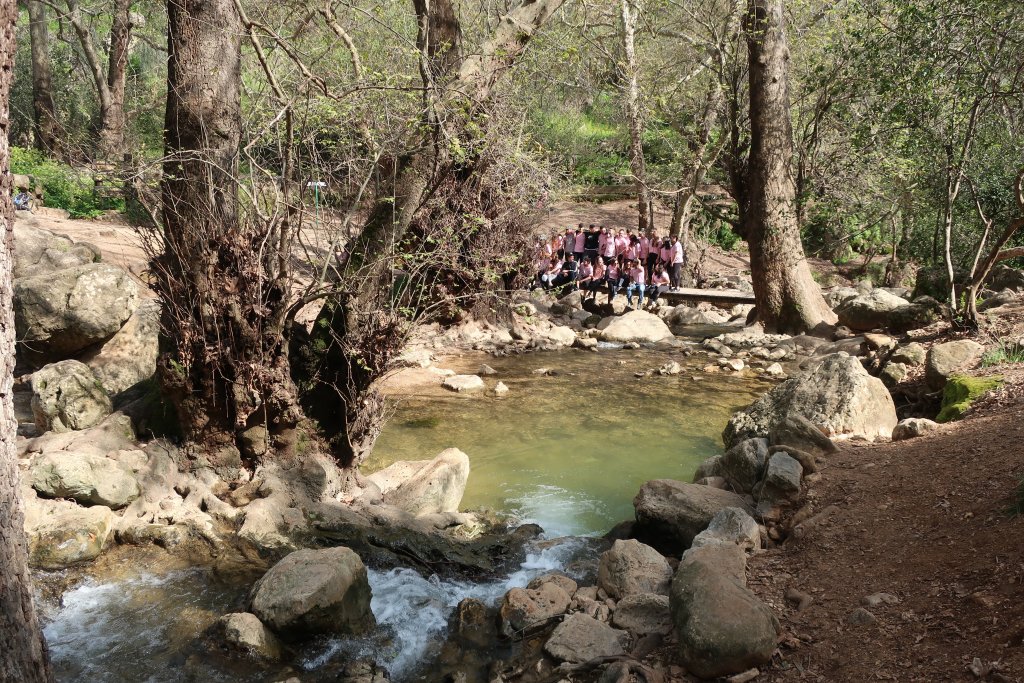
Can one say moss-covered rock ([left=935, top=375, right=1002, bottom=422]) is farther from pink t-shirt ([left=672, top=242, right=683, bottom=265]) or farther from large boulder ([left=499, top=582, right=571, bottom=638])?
pink t-shirt ([left=672, top=242, right=683, bottom=265])

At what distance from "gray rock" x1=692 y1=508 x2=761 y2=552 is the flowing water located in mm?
1141

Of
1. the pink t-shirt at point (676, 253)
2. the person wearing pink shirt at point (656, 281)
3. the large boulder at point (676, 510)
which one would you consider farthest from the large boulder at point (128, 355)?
the pink t-shirt at point (676, 253)

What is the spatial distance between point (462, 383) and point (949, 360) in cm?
574

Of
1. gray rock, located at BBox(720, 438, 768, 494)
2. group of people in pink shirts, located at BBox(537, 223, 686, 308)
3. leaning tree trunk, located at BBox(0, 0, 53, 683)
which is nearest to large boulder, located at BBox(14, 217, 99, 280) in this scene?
leaning tree trunk, located at BBox(0, 0, 53, 683)

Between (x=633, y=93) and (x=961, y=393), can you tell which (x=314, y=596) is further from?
(x=633, y=93)

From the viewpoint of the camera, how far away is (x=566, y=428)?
9.36 m

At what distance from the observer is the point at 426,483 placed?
6699mm

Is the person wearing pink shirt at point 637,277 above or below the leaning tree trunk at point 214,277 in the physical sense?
below

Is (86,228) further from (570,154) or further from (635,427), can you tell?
(570,154)

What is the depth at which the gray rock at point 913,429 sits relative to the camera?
253 inches

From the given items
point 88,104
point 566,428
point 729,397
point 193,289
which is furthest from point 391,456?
point 88,104

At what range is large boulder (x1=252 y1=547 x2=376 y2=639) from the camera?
4656 millimetres

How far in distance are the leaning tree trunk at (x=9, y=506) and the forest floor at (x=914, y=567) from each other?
3.26 m

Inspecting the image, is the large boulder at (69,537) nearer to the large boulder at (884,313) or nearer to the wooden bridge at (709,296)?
the large boulder at (884,313)
